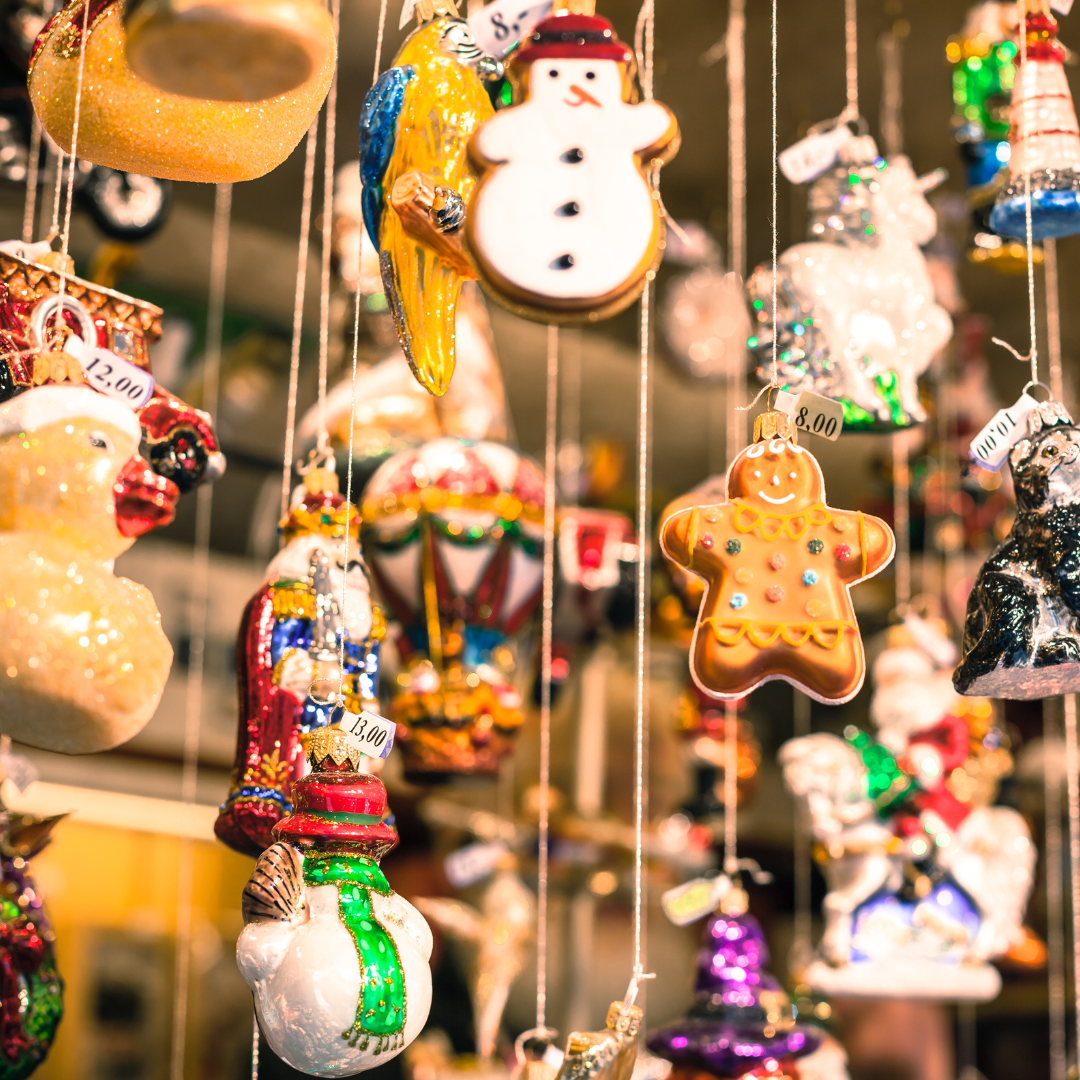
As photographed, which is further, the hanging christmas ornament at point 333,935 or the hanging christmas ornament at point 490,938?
the hanging christmas ornament at point 490,938

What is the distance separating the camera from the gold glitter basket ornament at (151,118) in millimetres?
1531

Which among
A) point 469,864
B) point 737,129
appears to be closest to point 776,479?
point 469,864

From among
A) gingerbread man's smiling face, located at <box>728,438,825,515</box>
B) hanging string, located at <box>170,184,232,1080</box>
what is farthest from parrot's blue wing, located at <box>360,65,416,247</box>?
hanging string, located at <box>170,184,232,1080</box>

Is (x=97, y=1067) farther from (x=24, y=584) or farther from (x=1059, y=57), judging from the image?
(x=1059, y=57)

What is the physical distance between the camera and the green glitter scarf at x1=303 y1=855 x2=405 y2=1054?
135 cm

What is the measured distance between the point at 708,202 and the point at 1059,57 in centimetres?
195

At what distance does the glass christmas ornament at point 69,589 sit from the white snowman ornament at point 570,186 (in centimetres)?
40

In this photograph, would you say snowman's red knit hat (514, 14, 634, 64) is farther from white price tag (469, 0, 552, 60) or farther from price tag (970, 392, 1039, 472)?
price tag (970, 392, 1039, 472)

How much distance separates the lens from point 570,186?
1405 millimetres

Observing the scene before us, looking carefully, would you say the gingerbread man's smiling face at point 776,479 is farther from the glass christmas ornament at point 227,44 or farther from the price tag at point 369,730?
the glass christmas ornament at point 227,44

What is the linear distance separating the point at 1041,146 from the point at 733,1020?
1.09 meters

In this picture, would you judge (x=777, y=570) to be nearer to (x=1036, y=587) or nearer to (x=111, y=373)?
(x=1036, y=587)

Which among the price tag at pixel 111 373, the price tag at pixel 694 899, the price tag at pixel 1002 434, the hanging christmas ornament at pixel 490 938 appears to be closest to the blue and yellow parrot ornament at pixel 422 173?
the price tag at pixel 111 373

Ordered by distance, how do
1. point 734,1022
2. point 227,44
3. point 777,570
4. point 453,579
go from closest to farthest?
point 227,44
point 777,570
point 734,1022
point 453,579
